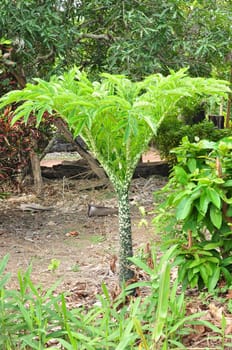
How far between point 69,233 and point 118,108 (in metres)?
2.66

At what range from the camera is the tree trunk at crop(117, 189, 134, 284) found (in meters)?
3.01

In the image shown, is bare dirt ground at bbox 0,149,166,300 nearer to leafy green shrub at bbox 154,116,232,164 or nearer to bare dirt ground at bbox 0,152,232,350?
bare dirt ground at bbox 0,152,232,350

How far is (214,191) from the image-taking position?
2332 millimetres

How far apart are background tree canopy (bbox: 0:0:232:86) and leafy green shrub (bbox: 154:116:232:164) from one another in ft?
3.73

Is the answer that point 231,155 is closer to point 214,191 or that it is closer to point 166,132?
point 214,191

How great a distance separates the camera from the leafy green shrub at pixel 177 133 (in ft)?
23.0

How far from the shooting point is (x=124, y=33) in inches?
228

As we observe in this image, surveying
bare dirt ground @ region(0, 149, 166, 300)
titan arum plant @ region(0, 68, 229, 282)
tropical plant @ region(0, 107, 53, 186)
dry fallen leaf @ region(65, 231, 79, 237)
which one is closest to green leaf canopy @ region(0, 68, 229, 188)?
titan arum plant @ region(0, 68, 229, 282)

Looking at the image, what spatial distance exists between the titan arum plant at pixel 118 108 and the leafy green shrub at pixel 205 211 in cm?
33

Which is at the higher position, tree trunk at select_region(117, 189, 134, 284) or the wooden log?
tree trunk at select_region(117, 189, 134, 284)

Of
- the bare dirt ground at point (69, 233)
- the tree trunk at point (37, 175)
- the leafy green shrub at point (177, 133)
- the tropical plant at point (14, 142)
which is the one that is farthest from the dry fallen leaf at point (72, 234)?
the leafy green shrub at point (177, 133)

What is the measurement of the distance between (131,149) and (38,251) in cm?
201

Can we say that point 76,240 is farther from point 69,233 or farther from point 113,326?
point 113,326

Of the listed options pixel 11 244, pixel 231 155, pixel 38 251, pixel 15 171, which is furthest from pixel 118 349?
pixel 15 171
